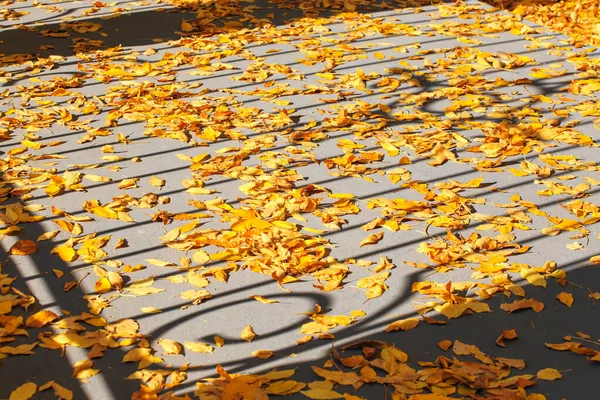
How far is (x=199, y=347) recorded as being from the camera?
10.5 feet

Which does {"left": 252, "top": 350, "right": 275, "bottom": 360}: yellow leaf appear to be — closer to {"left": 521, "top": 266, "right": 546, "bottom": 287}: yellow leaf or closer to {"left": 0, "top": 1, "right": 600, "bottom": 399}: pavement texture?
{"left": 0, "top": 1, "right": 600, "bottom": 399}: pavement texture

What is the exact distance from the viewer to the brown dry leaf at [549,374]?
10.0ft

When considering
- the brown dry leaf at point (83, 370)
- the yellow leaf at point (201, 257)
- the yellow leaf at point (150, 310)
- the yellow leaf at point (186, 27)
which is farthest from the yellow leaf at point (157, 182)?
the yellow leaf at point (186, 27)

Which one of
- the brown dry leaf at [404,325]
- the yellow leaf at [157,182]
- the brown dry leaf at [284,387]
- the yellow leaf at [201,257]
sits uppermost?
the yellow leaf at [157,182]

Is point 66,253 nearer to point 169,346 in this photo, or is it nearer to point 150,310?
point 150,310

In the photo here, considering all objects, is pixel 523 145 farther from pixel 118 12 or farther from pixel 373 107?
pixel 118 12

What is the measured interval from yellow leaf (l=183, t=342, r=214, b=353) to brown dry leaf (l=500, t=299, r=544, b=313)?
127 centimetres

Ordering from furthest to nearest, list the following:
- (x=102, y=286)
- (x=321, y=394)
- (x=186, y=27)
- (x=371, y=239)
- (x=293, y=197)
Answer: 1. (x=186, y=27)
2. (x=293, y=197)
3. (x=371, y=239)
4. (x=102, y=286)
5. (x=321, y=394)

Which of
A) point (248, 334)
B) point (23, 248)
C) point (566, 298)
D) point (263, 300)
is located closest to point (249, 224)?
point (263, 300)

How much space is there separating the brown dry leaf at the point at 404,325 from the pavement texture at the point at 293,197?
35 millimetres

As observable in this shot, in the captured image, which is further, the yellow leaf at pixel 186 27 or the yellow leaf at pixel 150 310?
the yellow leaf at pixel 186 27

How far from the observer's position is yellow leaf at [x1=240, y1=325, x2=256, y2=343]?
10.7 ft

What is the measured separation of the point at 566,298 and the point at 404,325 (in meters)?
0.76

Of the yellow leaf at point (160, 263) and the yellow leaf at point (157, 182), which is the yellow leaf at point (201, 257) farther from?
the yellow leaf at point (157, 182)
